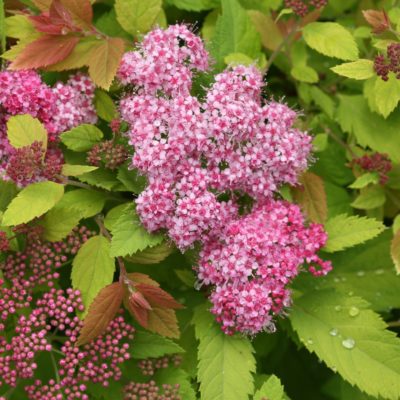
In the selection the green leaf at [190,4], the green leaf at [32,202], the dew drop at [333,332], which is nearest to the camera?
the green leaf at [32,202]

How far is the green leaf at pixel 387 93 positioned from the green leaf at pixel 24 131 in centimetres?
122

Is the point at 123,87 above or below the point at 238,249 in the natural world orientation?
above

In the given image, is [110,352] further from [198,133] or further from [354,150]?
[354,150]

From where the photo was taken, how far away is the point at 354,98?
275cm

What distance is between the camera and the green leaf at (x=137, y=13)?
2461mm

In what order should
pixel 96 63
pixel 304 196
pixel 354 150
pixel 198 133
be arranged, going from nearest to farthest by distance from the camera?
pixel 198 133 < pixel 96 63 < pixel 304 196 < pixel 354 150

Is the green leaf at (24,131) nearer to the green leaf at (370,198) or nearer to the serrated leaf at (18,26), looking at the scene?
the serrated leaf at (18,26)

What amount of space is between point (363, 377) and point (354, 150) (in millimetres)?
958

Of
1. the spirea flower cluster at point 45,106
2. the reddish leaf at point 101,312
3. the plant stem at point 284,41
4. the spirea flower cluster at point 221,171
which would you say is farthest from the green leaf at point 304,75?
the reddish leaf at point 101,312

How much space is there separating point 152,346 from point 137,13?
1.25 m

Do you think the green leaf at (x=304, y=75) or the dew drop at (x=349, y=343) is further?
the green leaf at (x=304, y=75)

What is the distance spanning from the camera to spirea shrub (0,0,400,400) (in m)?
2.16

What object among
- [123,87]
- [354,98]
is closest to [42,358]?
[123,87]

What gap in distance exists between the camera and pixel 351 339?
2.30 meters
